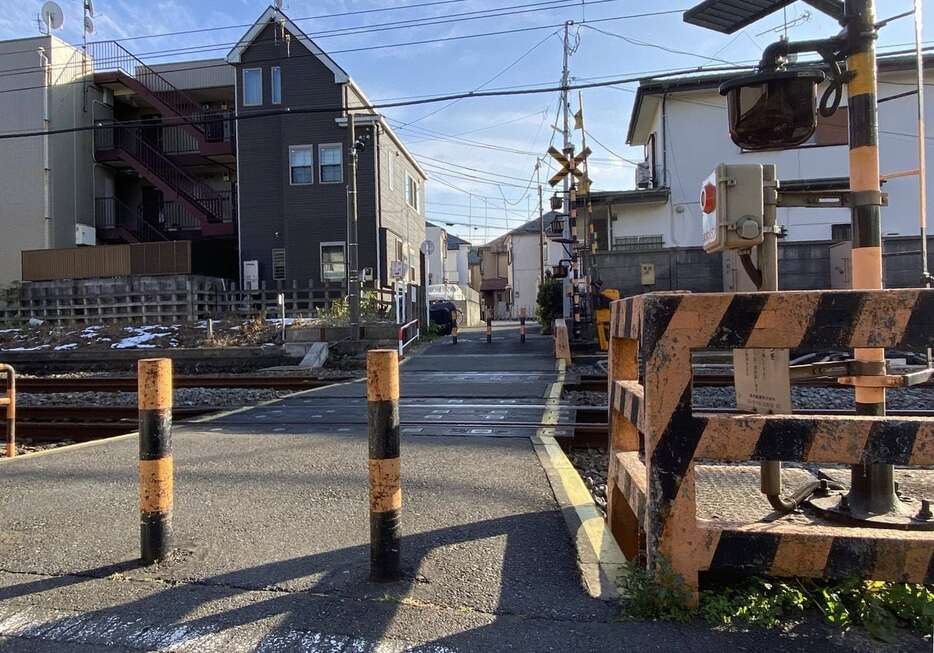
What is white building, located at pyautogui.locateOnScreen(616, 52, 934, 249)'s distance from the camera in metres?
20.8

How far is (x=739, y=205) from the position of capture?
133 inches

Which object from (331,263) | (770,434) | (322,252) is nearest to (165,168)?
(322,252)

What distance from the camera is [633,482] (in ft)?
10.5

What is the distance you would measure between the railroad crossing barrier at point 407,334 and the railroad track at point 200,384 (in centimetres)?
413

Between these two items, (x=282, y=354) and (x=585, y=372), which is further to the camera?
(x=282, y=354)

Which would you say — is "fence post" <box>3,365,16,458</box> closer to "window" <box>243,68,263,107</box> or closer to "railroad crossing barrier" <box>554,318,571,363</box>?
"railroad crossing barrier" <box>554,318,571,363</box>

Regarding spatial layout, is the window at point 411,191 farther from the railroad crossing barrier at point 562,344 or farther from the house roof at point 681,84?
the railroad crossing barrier at point 562,344

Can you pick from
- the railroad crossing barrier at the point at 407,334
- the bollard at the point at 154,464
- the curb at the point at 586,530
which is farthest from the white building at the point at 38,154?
the curb at the point at 586,530

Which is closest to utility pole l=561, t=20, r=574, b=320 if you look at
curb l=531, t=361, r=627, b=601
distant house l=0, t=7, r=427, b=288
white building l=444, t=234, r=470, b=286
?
distant house l=0, t=7, r=427, b=288

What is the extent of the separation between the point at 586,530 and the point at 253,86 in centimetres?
2445

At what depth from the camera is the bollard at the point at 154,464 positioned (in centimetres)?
347

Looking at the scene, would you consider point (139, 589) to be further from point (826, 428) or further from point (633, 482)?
point (826, 428)

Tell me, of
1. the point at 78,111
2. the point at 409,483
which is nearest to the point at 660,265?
the point at 409,483

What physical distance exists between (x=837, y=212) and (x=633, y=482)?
21.8 meters
